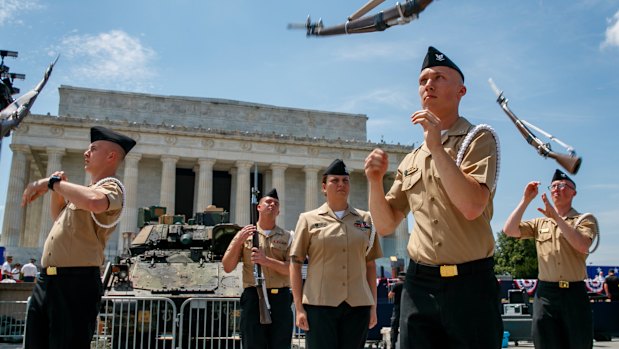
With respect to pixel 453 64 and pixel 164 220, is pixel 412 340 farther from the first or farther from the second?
pixel 164 220

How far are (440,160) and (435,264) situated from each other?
0.60 metres

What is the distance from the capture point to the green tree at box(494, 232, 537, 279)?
56.3 metres

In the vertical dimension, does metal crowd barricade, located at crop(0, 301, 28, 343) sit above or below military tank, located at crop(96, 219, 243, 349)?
below

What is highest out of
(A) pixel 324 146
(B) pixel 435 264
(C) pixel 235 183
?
(A) pixel 324 146

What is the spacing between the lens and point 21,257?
4128 cm

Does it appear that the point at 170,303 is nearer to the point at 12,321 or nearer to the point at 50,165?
the point at 12,321

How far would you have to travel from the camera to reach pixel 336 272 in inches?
206

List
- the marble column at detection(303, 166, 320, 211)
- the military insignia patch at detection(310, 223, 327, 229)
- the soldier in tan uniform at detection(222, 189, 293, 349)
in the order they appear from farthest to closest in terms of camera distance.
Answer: the marble column at detection(303, 166, 320, 211) → the soldier in tan uniform at detection(222, 189, 293, 349) → the military insignia patch at detection(310, 223, 327, 229)

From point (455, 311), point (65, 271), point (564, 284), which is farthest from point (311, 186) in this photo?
point (455, 311)

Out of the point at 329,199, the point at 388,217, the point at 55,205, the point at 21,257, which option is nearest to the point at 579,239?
the point at 329,199

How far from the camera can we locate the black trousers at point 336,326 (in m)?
4.93

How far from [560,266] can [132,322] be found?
6.91m

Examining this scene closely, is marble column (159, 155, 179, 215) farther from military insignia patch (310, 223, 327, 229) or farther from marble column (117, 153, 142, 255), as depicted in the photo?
military insignia patch (310, 223, 327, 229)

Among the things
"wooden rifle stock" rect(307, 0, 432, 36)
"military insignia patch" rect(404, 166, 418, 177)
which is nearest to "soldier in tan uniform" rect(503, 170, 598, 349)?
"military insignia patch" rect(404, 166, 418, 177)
